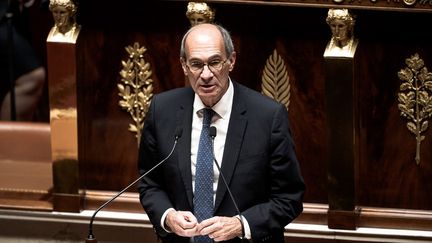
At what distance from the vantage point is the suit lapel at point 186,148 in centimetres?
259

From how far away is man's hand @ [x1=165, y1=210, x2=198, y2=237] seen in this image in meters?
2.47

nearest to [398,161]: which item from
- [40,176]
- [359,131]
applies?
[359,131]

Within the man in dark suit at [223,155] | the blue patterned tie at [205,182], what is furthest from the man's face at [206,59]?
the blue patterned tie at [205,182]

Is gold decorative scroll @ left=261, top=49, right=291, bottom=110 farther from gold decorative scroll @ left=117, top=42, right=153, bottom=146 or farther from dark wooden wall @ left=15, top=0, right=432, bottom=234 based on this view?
gold decorative scroll @ left=117, top=42, right=153, bottom=146

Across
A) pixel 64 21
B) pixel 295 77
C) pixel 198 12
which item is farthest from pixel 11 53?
pixel 295 77

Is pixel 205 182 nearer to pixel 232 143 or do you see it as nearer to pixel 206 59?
pixel 232 143

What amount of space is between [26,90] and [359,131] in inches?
52.4

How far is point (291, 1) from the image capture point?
3.10m

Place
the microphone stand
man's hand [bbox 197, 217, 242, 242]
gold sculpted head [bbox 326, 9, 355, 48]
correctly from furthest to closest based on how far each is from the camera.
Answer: the microphone stand → gold sculpted head [bbox 326, 9, 355, 48] → man's hand [bbox 197, 217, 242, 242]

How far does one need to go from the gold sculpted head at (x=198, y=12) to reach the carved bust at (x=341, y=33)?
29 centimetres

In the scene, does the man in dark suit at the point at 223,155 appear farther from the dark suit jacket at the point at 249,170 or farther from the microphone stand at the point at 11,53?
the microphone stand at the point at 11,53

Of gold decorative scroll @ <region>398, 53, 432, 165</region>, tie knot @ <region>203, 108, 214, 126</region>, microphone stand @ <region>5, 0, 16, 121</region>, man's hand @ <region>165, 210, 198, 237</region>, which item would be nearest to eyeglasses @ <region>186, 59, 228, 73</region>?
tie knot @ <region>203, 108, 214, 126</region>

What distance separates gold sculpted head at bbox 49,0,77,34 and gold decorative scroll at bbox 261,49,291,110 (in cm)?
49

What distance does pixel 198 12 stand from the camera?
3115 millimetres
